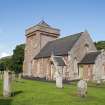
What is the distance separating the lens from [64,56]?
44531mm

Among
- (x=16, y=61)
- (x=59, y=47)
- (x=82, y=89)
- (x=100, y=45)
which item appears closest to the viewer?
(x=82, y=89)

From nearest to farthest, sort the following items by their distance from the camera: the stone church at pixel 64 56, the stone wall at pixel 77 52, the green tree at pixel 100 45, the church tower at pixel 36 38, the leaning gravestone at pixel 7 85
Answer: the leaning gravestone at pixel 7 85 < the stone church at pixel 64 56 < the stone wall at pixel 77 52 < the church tower at pixel 36 38 < the green tree at pixel 100 45

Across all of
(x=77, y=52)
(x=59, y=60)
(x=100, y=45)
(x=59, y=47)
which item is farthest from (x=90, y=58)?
(x=100, y=45)

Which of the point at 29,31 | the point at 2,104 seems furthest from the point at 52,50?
the point at 2,104

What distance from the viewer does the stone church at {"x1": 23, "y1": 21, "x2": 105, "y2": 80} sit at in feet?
137

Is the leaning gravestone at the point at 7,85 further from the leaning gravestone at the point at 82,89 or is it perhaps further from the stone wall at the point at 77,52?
the stone wall at the point at 77,52

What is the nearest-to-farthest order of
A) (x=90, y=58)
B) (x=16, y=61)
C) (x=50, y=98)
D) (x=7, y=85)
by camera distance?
1. (x=50, y=98)
2. (x=7, y=85)
3. (x=90, y=58)
4. (x=16, y=61)

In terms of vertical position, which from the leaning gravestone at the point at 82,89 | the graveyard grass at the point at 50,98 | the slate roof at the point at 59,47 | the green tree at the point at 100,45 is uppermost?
the green tree at the point at 100,45

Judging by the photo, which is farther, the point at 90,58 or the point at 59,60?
the point at 59,60

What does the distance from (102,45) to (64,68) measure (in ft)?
122

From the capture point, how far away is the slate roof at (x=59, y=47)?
4509cm

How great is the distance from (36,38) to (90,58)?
18.1 meters

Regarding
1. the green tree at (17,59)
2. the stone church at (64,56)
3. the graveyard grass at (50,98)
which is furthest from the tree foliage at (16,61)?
the graveyard grass at (50,98)

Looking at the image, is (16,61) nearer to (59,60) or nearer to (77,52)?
(59,60)
